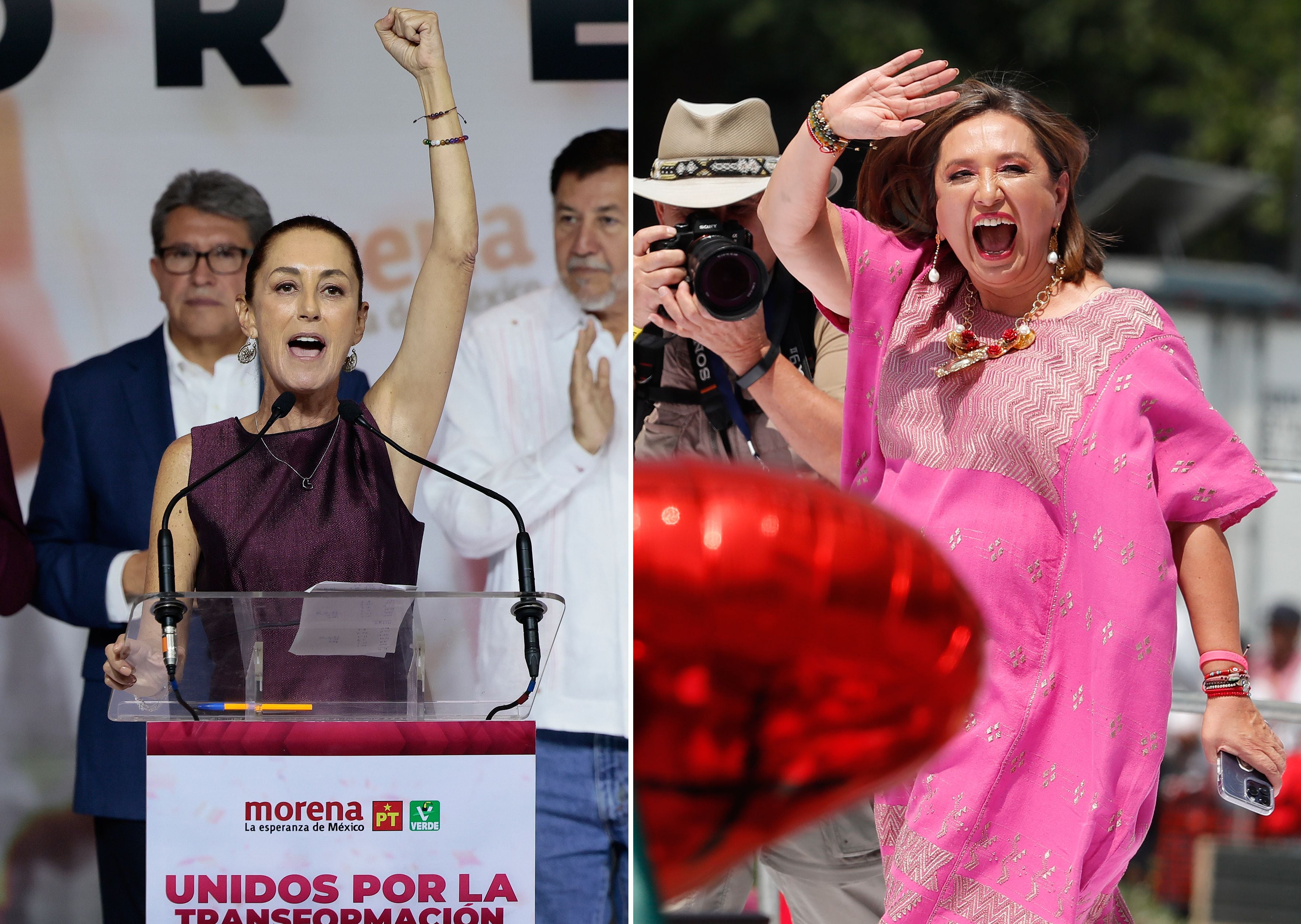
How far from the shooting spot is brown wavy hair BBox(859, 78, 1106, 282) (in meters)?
1.90

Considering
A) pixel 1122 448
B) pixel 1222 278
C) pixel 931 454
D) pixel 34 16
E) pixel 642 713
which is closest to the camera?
pixel 642 713

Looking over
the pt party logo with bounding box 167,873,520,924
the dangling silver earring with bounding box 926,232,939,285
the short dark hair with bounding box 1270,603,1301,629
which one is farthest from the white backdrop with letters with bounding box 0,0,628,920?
the short dark hair with bounding box 1270,603,1301,629

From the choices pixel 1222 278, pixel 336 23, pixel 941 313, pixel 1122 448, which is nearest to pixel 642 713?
pixel 1122 448

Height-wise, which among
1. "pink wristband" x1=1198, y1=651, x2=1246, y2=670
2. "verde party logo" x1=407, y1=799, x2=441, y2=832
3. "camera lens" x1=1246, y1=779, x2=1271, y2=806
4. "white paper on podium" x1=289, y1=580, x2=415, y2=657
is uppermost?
"white paper on podium" x1=289, y1=580, x2=415, y2=657

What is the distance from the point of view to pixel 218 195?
207 centimetres

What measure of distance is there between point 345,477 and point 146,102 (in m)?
0.62

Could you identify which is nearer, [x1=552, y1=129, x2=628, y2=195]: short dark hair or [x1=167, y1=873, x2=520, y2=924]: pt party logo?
[x1=167, y1=873, x2=520, y2=924]: pt party logo

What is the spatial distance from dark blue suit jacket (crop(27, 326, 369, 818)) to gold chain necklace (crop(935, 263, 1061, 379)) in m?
1.14

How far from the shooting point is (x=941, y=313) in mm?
1960

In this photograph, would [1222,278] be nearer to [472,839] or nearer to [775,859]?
[775,859]

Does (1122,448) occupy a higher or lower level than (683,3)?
lower

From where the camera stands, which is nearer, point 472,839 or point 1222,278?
point 472,839

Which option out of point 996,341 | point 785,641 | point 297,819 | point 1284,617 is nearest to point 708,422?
point 996,341

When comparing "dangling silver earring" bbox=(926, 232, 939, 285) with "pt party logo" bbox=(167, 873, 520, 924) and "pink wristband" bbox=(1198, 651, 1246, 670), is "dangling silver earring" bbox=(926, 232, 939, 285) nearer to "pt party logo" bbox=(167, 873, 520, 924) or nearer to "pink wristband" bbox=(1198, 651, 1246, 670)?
"pink wristband" bbox=(1198, 651, 1246, 670)
